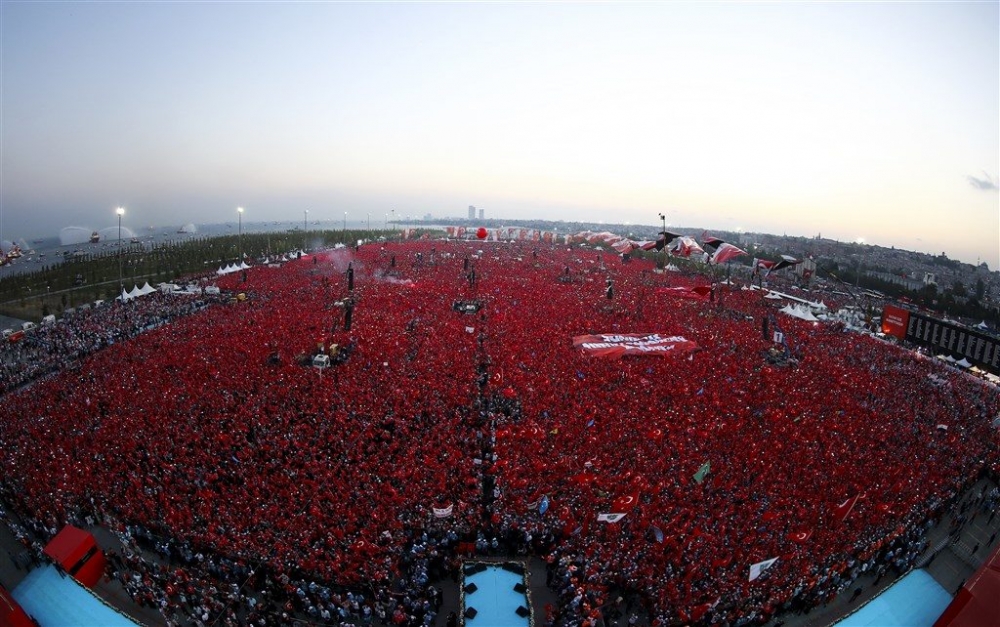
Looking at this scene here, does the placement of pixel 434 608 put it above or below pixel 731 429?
below

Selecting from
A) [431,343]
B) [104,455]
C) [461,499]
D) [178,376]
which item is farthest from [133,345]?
[461,499]

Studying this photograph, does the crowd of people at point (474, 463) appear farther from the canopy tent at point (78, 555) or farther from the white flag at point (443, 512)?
the canopy tent at point (78, 555)

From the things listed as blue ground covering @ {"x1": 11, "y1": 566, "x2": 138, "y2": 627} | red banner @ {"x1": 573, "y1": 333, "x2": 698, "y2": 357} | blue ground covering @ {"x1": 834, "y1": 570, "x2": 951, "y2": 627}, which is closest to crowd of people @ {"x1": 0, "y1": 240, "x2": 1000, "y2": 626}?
red banner @ {"x1": 573, "y1": 333, "x2": 698, "y2": 357}

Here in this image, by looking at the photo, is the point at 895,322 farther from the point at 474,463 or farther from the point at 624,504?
the point at 474,463

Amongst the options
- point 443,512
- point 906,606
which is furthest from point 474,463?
point 906,606

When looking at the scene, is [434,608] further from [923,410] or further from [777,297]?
[777,297]

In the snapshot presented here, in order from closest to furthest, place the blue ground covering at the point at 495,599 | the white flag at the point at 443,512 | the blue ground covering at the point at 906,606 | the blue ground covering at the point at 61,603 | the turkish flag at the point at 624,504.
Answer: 1. the blue ground covering at the point at 61,603
2. the blue ground covering at the point at 495,599
3. the blue ground covering at the point at 906,606
4. the turkish flag at the point at 624,504
5. the white flag at the point at 443,512

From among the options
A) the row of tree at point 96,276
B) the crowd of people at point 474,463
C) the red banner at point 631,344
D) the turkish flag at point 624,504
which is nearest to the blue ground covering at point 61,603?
the crowd of people at point 474,463
